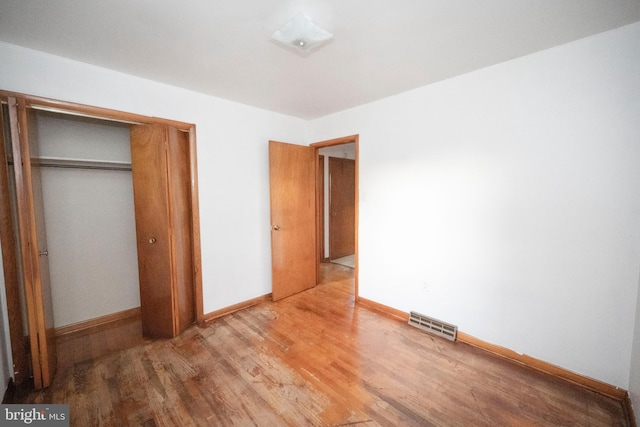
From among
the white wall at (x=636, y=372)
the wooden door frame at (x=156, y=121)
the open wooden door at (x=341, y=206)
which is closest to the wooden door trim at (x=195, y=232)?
the wooden door frame at (x=156, y=121)

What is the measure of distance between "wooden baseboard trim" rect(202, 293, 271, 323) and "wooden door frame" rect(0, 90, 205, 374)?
0.25 ft

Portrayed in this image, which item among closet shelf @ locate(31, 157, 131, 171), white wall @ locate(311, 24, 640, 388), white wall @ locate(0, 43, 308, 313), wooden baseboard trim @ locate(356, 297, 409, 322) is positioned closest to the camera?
white wall @ locate(311, 24, 640, 388)

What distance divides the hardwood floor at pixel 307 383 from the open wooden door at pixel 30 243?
0.22 m

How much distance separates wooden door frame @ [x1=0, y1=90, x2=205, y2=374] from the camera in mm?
1779

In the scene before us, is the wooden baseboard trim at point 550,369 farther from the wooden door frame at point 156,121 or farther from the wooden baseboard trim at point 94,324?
the wooden baseboard trim at point 94,324

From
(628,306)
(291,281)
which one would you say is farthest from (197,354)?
(628,306)

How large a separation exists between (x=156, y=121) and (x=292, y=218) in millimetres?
1829

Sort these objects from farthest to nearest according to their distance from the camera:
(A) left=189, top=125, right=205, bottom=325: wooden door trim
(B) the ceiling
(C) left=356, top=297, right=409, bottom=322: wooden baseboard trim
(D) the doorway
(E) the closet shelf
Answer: (D) the doorway < (C) left=356, top=297, right=409, bottom=322: wooden baseboard trim < (A) left=189, top=125, right=205, bottom=325: wooden door trim < (E) the closet shelf < (B) the ceiling

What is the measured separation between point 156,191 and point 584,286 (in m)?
3.57

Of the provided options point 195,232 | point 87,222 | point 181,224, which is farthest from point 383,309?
point 87,222

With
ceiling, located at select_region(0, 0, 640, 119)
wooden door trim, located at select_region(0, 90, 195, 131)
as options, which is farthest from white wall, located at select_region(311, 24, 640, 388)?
wooden door trim, located at select_region(0, 90, 195, 131)

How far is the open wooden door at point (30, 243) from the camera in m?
1.62

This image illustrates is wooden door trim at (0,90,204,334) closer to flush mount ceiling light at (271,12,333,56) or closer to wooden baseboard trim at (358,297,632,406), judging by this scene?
flush mount ceiling light at (271,12,333,56)

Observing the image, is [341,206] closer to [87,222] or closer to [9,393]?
[87,222]
